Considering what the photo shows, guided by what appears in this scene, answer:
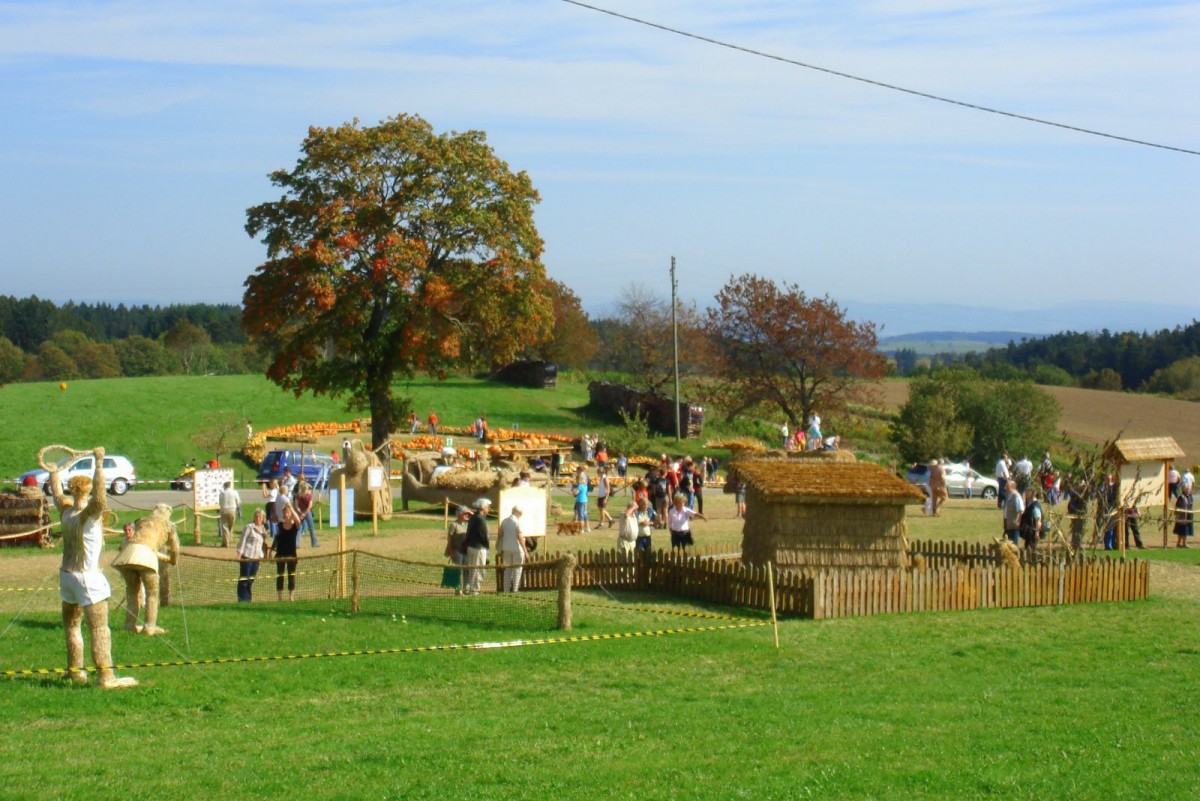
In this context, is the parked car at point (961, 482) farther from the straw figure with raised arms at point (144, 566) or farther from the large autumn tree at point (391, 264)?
the straw figure with raised arms at point (144, 566)

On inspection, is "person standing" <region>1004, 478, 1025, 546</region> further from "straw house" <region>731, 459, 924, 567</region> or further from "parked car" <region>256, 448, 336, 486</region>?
"parked car" <region>256, 448, 336, 486</region>

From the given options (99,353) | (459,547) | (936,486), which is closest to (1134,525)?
(936,486)

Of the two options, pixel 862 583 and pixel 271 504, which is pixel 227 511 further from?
pixel 862 583

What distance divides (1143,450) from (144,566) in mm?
22484

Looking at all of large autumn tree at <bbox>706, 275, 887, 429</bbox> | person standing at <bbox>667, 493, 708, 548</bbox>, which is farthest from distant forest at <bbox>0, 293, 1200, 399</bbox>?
person standing at <bbox>667, 493, 708, 548</bbox>

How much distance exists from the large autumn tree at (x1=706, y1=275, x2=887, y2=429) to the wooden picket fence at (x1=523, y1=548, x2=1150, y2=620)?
120 ft

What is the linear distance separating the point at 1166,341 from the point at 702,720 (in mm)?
126357

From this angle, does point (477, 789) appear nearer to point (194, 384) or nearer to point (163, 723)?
point (163, 723)

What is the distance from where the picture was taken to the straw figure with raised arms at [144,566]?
560 inches

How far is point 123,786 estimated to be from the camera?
28.1 ft

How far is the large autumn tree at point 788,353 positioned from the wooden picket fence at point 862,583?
1438 inches

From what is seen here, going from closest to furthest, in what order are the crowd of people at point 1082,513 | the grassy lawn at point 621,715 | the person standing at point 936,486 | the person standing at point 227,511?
the grassy lawn at point 621,715 < the crowd of people at point 1082,513 < the person standing at point 227,511 < the person standing at point 936,486

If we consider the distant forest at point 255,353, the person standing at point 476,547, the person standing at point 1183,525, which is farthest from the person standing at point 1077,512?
the distant forest at point 255,353

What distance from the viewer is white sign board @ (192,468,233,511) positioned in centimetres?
2723
